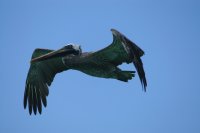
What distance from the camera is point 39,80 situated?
17.4 metres

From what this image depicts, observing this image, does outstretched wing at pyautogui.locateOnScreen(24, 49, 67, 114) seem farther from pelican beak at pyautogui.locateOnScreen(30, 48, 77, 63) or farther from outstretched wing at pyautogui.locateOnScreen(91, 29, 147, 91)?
outstretched wing at pyautogui.locateOnScreen(91, 29, 147, 91)

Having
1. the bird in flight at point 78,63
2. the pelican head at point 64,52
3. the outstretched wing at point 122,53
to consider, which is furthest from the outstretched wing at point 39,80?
the outstretched wing at point 122,53

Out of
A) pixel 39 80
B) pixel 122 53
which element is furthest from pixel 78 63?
pixel 39 80

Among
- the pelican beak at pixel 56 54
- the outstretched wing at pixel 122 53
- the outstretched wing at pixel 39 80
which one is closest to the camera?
the outstretched wing at pixel 122 53

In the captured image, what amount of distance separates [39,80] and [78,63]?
10.8 ft

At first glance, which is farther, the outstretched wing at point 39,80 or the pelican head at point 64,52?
the outstretched wing at point 39,80

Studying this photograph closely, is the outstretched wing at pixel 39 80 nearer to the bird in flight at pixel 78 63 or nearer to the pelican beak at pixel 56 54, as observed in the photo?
the bird in flight at pixel 78 63

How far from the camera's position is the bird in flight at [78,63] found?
43.3 ft

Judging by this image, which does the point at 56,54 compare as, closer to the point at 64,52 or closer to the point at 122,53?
the point at 64,52

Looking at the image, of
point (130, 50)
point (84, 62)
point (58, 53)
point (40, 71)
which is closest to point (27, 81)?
point (40, 71)

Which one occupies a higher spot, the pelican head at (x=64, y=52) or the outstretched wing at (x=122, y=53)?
the pelican head at (x=64, y=52)

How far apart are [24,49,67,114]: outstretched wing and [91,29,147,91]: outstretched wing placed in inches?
116

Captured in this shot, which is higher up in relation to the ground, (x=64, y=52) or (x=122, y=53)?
(x=64, y=52)

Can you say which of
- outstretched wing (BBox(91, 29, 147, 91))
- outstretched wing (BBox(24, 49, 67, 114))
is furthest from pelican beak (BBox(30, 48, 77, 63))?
outstretched wing (BBox(91, 29, 147, 91))
